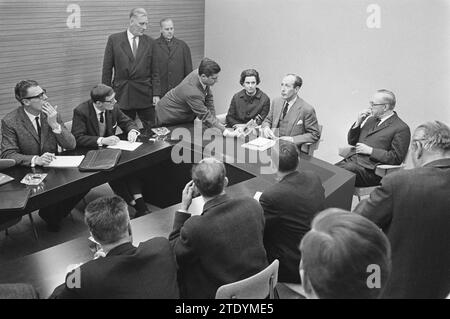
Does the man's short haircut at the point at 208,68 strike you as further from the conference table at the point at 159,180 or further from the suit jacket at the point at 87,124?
the suit jacket at the point at 87,124

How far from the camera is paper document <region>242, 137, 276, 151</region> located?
14.0ft

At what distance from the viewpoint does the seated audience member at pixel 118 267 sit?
203 centimetres

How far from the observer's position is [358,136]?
4816 mm

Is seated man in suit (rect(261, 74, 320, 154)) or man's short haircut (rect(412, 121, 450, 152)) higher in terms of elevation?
man's short haircut (rect(412, 121, 450, 152))

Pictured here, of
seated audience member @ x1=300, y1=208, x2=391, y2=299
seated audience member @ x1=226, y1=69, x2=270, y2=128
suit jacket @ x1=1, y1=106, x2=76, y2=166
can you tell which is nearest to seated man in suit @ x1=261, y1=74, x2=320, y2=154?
seated audience member @ x1=226, y1=69, x2=270, y2=128

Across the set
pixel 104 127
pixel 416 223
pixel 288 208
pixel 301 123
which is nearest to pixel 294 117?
pixel 301 123

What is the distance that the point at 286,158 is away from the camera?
2.93 metres

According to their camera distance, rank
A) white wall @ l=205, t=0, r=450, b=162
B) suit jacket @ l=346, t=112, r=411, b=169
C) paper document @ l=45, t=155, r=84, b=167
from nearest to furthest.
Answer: paper document @ l=45, t=155, r=84, b=167 < suit jacket @ l=346, t=112, r=411, b=169 < white wall @ l=205, t=0, r=450, b=162

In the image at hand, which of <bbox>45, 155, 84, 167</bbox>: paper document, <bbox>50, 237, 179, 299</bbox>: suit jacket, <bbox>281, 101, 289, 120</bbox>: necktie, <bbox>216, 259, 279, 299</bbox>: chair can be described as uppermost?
<bbox>281, 101, 289, 120</bbox>: necktie

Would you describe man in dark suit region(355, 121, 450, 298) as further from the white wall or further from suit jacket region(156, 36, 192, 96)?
suit jacket region(156, 36, 192, 96)

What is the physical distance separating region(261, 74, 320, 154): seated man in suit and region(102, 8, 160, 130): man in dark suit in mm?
1476

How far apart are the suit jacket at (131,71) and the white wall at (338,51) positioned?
152cm

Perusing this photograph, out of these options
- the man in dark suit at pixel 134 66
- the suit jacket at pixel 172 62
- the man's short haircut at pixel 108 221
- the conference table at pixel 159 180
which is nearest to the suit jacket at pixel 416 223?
the conference table at pixel 159 180

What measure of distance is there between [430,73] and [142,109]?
3.17 metres
